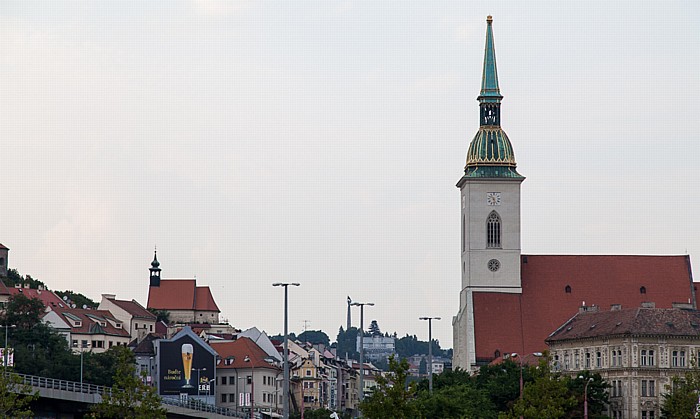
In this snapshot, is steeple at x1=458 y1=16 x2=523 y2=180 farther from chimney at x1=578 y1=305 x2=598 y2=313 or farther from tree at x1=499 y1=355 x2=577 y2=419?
tree at x1=499 y1=355 x2=577 y2=419

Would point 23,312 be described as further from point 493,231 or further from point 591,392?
point 591,392

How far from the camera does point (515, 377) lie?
135 meters

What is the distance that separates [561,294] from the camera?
157 meters

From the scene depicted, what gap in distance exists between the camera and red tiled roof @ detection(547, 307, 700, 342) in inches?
5364

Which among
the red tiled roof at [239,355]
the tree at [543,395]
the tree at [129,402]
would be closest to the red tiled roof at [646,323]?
the tree at [543,395]

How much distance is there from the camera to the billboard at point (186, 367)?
179m

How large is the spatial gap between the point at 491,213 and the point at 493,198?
134 centimetres

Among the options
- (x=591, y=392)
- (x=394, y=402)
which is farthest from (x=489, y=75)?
(x=394, y=402)

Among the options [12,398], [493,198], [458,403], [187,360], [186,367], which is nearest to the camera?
[12,398]

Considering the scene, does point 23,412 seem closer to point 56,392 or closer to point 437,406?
point 56,392

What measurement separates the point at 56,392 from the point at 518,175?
6523 centimetres

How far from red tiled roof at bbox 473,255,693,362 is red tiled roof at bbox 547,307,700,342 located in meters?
10.4

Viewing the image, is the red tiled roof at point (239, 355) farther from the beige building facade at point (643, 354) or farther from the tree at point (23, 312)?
the beige building facade at point (643, 354)

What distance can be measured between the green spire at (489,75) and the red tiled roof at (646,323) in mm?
24061
